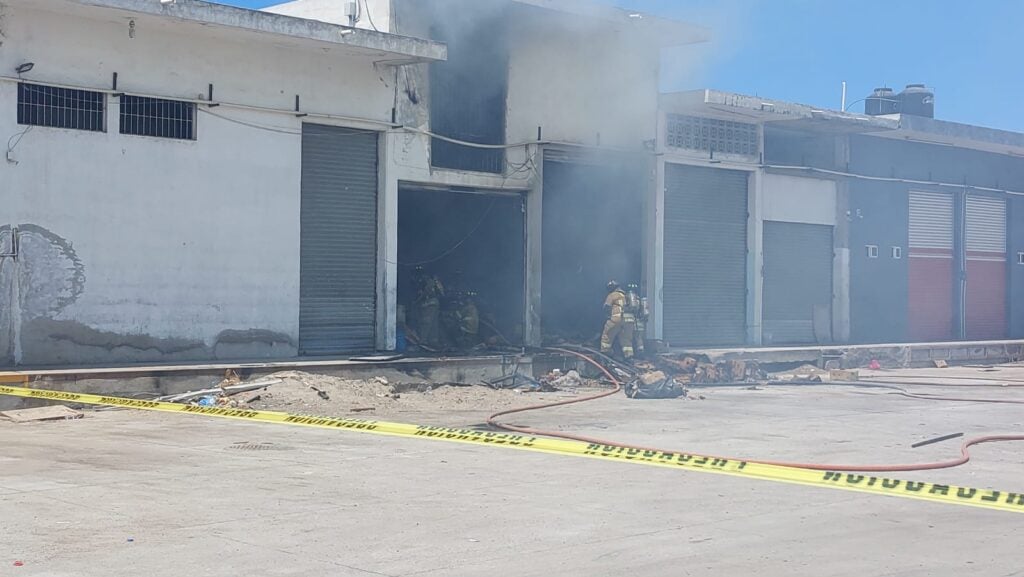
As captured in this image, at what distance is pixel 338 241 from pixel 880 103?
1817 centimetres

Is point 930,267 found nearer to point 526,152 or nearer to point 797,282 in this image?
point 797,282

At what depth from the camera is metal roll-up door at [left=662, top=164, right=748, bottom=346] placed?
82.6 ft

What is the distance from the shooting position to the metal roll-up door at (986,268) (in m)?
32.3

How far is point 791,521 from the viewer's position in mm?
7863

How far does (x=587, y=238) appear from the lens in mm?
24312

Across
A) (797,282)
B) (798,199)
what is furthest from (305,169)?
(797,282)

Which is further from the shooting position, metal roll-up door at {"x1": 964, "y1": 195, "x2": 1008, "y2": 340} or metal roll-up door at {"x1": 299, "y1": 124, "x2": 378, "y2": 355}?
metal roll-up door at {"x1": 964, "y1": 195, "x2": 1008, "y2": 340}

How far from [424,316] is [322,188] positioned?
11.1 feet

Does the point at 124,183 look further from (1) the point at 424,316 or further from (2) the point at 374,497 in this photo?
(2) the point at 374,497

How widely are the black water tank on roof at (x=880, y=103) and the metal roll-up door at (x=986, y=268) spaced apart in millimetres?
3404

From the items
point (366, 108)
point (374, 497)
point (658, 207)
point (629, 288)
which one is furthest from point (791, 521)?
point (658, 207)

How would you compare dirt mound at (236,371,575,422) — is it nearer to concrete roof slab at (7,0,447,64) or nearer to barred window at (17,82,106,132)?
barred window at (17,82,106,132)

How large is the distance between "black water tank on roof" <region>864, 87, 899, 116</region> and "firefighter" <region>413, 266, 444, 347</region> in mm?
15542

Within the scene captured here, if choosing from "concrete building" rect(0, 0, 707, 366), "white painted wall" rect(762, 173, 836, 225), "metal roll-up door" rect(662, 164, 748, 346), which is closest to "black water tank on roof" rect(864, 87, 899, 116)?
"white painted wall" rect(762, 173, 836, 225)
